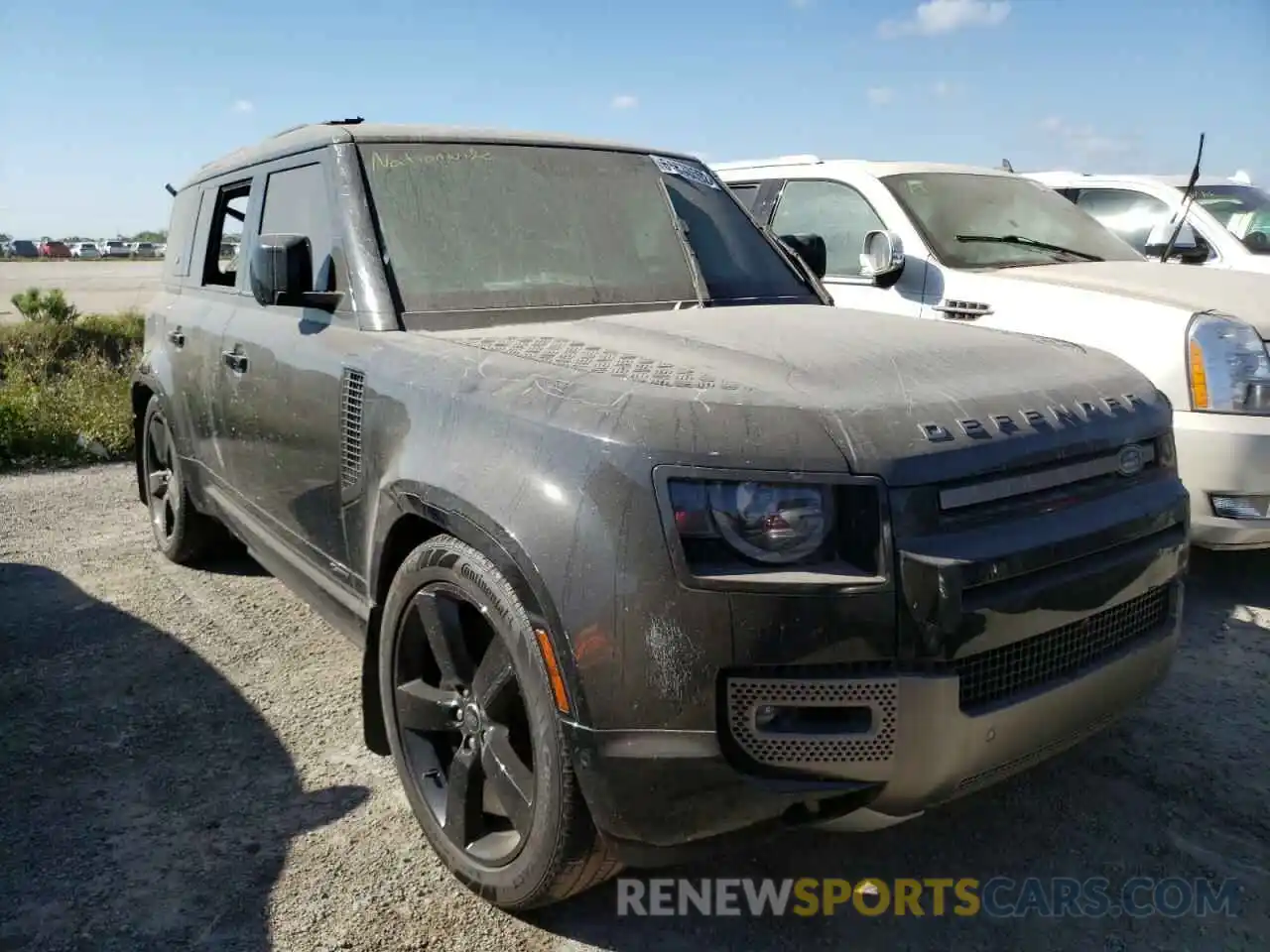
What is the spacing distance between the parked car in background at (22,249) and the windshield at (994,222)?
8054cm

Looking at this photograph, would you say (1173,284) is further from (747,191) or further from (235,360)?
(235,360)

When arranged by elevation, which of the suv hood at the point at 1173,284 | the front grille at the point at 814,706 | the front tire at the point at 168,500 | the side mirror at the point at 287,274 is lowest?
the front tire at the point at 168,500

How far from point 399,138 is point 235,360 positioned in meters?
1.03

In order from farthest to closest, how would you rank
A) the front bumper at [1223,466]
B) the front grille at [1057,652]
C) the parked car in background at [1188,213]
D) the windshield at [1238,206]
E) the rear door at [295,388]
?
the windshield at [1238,206] < the parked car in background at [1188,213] < the front bumper at [1223,466] < the rear door at [295,388] < the front grille at [1057,652]

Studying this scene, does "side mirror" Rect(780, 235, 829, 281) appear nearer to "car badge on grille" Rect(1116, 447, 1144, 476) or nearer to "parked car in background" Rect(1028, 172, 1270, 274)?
"car badge on grille" Rect(1116, 447, 1144, 476)

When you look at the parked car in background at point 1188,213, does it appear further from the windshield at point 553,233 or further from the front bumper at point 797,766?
the front bumper at point 797,766

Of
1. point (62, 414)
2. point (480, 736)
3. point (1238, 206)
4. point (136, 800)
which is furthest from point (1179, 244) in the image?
point (62, 414)

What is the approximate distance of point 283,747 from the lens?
319 cm

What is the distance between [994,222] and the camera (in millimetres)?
5633

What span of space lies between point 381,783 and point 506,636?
113 centimetres

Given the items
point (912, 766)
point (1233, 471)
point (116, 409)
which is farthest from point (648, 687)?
point (116, 409)

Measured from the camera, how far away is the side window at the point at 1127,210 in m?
7.54

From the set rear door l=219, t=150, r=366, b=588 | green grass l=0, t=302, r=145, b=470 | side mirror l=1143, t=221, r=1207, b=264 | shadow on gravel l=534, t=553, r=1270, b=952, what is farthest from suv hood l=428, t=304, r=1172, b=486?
green grass l=0, t=302, r=145, b=470

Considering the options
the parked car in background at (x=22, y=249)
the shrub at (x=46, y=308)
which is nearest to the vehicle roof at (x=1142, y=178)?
the shrub at (x=46, y=308)
